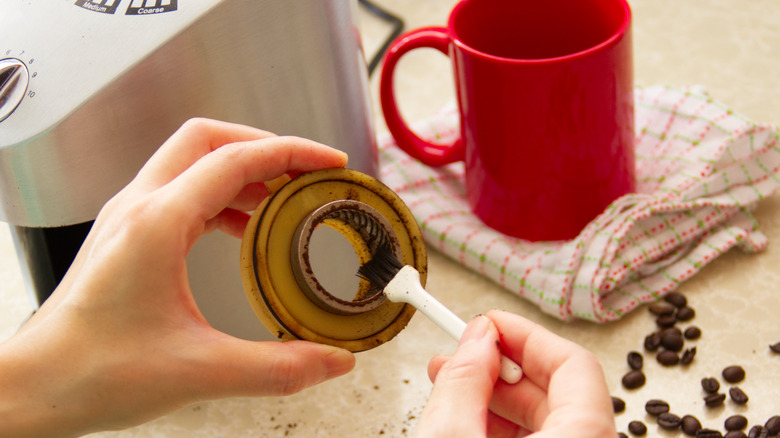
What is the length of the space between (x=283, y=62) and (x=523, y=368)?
21 cm

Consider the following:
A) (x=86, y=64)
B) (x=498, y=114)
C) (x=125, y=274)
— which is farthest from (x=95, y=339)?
(x=498, y=114)

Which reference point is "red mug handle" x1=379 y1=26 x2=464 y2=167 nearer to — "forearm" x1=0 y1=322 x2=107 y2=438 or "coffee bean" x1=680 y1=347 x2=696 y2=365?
"coffee bean" x1=680 y1=347 x2=696 y2=365

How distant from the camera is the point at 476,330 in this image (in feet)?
1.32

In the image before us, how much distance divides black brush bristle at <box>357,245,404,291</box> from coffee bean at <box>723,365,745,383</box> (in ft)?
0.78

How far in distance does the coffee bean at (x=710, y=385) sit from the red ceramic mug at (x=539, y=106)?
14 centimetres

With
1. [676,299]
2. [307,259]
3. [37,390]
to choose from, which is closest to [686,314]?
[676,299]

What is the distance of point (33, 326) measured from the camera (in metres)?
0.40

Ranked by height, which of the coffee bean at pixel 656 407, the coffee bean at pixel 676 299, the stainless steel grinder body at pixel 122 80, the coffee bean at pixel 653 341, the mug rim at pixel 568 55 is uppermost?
the stainless steel grinder body at pixel 122 80

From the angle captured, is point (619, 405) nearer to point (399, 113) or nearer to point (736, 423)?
point (736, 423)

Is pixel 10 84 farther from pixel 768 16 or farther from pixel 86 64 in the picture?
pixel 768 16

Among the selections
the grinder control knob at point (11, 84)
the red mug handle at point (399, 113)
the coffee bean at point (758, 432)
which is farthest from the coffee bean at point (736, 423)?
the grinder control knob at point (11, 84)

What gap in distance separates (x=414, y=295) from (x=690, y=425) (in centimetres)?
20

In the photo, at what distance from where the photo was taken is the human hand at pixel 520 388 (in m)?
0.35

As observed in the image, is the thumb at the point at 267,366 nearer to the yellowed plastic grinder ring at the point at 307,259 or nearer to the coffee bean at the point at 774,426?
the yellowed plastic grinder ring at the point at 307,259
